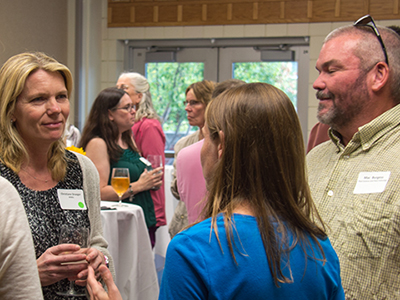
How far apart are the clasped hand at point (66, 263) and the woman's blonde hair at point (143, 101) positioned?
252cm

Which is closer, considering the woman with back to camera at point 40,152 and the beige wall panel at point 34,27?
the woman with back to camera at point 40,152

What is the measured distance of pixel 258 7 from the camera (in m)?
5.05

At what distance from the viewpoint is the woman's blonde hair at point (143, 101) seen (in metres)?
3.84

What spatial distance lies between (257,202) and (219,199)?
0.27ft

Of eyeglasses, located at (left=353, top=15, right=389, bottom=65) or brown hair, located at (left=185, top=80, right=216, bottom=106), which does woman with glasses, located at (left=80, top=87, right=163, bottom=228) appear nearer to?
brown hair, located at (left=185, top=80, right=216, bottom=106)

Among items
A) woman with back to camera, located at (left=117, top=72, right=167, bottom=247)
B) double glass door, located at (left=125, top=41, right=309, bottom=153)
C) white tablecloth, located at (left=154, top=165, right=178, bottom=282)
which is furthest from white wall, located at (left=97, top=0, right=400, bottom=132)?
white tablecloth, located at (left=154, top=165, right=178, bottom=282)

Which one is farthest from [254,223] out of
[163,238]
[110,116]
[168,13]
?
[168,13]

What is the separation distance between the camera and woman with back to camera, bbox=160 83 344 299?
833 mm

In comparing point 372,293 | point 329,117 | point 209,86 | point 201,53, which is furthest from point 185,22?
point 372,293

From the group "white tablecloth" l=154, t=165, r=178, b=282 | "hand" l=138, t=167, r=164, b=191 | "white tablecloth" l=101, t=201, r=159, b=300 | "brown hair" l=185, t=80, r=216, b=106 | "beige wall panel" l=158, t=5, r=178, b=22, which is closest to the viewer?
"white tablecloth" l=101, t=201, r=159, b=300

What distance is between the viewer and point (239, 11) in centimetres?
511

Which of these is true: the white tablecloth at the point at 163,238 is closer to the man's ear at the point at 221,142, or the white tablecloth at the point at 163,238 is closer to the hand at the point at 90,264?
the hand at the point at 90,264

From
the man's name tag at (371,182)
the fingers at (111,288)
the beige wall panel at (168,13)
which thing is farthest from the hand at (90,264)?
the beige wall panel at (168,13)

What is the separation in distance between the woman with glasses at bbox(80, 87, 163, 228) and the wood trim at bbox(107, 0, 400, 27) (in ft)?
7.86
